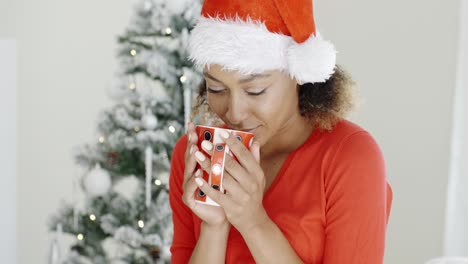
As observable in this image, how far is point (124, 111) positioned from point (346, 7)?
3.41 feet

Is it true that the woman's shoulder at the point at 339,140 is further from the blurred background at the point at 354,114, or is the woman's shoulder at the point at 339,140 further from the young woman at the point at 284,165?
the blurred background at the point at 354,114

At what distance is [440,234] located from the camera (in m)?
2.48

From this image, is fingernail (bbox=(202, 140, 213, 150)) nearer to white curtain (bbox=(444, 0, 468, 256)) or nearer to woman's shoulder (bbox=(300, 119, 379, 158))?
woman's shoulder (bbox=(300, 119, 379, 158))

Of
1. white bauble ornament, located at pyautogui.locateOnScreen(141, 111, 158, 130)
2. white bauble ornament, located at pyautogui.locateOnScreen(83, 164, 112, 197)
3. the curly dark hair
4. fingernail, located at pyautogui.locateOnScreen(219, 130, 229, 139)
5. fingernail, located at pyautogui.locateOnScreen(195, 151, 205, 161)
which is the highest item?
the curly dark hair

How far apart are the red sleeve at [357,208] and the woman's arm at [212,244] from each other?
0.19 meters

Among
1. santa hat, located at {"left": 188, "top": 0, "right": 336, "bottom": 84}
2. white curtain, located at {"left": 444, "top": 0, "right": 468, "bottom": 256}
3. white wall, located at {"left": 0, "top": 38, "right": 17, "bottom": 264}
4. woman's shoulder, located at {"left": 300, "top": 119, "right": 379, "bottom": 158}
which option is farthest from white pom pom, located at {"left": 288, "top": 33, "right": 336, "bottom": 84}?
white wall, located at {"left": 0, "top": 38, "right": 17, "bottom": 264}

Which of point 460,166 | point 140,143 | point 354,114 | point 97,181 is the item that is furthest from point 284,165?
point 97,181

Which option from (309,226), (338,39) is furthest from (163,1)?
(309,226)

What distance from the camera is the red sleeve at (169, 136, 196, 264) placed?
1345 millimetres

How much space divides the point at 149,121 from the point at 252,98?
1669 mm

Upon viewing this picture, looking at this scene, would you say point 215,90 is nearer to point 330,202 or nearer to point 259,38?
point 259,38

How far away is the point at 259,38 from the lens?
1.15 meters

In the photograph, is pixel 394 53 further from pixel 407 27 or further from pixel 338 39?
pixel 338 39

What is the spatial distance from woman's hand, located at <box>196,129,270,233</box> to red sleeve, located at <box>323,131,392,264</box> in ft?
0.51
